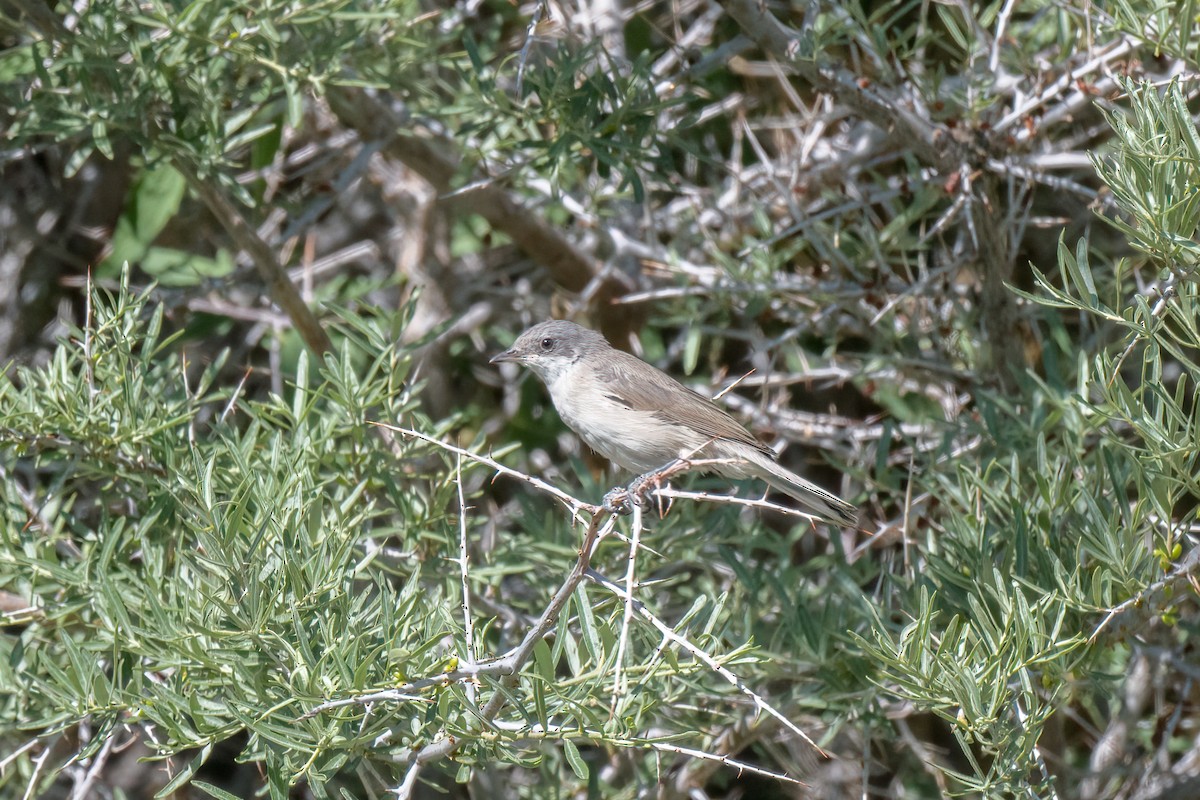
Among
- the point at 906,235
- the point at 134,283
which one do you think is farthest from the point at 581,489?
the point at 134,283

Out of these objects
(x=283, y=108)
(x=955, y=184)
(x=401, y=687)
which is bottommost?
(x=401, y=687)

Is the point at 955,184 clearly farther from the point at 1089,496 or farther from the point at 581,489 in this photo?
the point at 581,489

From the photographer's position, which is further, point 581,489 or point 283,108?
point 283,108

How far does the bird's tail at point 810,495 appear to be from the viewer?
354 centimetres

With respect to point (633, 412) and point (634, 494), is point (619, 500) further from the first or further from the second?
point (633, 412)

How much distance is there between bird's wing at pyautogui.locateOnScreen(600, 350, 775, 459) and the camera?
158 inches

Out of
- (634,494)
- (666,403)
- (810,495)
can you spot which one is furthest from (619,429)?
(634,494)

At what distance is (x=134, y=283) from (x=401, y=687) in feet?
12.6

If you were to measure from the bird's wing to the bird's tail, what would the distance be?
83 mm

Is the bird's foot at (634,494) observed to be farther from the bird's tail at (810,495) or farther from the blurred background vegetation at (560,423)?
the bird's tail at (810,495)

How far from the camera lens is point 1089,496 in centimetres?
291

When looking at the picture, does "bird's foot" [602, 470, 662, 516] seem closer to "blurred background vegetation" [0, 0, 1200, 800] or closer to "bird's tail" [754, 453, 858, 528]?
"blurred background vegetation" [0, 0, 1200, 800]

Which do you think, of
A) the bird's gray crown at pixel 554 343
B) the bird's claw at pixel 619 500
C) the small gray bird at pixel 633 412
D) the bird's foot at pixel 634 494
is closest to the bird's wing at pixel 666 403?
the small gray bird at pixel 633 412

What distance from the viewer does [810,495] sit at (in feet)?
12.1
